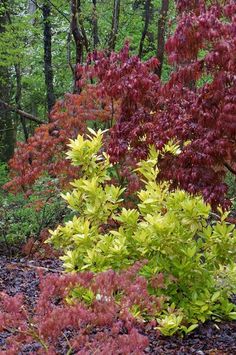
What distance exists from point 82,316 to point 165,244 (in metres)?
1.99

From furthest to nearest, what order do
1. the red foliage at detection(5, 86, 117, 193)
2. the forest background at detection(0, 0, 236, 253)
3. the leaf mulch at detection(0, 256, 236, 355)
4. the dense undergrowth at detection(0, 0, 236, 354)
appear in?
1. the forest background at detection(0, 0, 236, 253)
2. the red foliage at detection(5, 86, 117, 193)
3. the leaf mulch at detection(0, 256, 236, 355)
4. the dense undergrowth at detection(0, 0, 236, 354)

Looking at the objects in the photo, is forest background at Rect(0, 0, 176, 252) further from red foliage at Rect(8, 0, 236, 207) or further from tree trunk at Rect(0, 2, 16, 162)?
red foliage at Rect(8, 0, 236, 207)

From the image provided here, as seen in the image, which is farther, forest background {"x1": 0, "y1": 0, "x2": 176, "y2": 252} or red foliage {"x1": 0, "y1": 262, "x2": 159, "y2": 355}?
forest background {"x1": 0, "y1": 0, "x2": 176, "y2": 252}

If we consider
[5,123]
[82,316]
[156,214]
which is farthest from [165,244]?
[5,123]

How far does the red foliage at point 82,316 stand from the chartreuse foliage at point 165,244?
1324 mm

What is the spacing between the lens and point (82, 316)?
8.66 feet

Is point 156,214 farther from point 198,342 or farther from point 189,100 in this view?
point 189,100

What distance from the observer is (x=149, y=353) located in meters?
4.20

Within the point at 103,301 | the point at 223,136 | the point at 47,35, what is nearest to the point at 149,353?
the point at 103,301

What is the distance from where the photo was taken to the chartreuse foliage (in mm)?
4500

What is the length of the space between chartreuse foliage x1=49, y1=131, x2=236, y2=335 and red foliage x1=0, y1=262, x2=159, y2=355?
132cm

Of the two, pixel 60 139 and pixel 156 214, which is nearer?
pixel 156 214

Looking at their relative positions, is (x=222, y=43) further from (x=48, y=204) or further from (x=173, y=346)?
(x=48, y=204)

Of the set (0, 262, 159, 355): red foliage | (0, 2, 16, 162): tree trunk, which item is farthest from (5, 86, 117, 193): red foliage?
(0, 2, 16, 162): tree trunk
